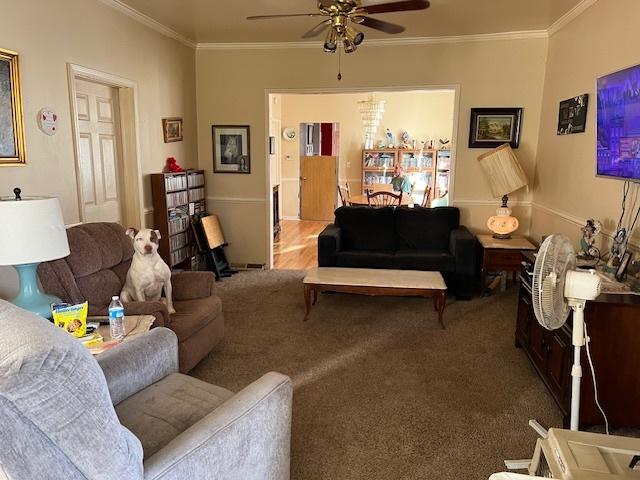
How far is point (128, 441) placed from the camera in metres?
1.11

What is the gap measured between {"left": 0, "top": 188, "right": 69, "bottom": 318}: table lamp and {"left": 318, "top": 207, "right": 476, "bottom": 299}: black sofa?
2609 mm

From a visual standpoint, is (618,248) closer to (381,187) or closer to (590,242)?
(590,242)

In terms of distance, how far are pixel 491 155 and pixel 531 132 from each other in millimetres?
554

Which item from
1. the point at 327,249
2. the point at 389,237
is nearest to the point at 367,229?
the point at 389,237

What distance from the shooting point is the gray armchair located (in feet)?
3.04

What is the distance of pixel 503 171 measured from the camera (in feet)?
15.1

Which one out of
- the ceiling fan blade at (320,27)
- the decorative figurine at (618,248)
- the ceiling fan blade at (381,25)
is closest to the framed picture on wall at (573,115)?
the decorative figurine at (618,248)

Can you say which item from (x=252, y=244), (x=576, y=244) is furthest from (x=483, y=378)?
(x=252, y=244)

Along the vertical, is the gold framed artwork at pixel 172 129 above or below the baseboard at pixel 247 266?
above

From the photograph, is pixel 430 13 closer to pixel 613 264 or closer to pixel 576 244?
pixel 576 244

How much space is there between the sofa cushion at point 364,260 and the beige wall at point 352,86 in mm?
1262

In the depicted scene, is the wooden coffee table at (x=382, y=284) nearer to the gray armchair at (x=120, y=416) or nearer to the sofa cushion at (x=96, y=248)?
the sofa cushion at (x=96, y=248)

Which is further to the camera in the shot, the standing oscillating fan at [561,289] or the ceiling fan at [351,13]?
the ceiling fan at [351,13]

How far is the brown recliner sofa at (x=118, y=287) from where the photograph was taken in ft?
8.18
